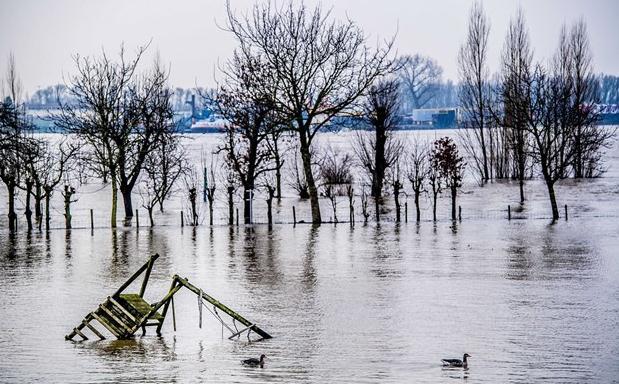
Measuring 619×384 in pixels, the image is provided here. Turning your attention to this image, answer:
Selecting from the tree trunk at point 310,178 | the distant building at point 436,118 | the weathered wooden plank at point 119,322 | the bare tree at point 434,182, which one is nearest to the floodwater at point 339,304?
the weathered wooden plank at point 119,322

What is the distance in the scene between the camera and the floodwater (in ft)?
53.9

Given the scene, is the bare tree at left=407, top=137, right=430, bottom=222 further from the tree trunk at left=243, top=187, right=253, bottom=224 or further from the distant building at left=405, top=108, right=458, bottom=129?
the distant building at left=405, top=108, right=458, bottom=129

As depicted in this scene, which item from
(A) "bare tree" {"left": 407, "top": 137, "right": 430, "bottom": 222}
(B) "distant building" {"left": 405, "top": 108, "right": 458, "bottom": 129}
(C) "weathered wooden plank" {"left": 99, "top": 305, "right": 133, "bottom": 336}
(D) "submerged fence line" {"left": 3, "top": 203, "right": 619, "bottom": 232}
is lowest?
(C) "weathered wooden plank" {"left": 99, "top": 305, "right": 133, "bottom": 336}

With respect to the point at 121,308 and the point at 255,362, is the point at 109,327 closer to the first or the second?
the point at 121,308

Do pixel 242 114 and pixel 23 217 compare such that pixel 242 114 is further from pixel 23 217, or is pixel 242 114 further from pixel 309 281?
pixel 309 281

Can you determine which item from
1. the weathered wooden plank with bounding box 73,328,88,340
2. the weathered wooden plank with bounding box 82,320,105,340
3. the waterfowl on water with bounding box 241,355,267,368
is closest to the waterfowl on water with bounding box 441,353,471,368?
the waterfowl on water with bounding box 241,355,267,368

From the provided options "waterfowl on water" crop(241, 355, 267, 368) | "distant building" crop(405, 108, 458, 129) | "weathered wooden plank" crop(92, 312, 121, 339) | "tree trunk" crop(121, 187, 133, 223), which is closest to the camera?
"waterfowl on water" crop(241, 355, 267, 368)

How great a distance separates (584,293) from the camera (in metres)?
24.3

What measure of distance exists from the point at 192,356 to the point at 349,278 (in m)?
10.5

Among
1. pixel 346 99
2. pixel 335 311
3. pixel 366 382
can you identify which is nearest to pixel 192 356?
pixel 366 382

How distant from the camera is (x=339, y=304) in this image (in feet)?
75.4

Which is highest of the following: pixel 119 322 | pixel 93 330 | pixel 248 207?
pixel 248 207

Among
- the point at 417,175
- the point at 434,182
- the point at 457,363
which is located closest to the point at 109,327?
the point at 457,363

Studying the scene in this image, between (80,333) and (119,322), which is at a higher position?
(119,322)
